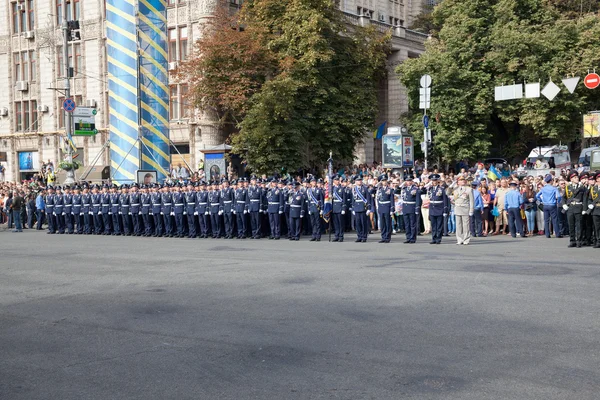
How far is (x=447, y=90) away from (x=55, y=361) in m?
34.4

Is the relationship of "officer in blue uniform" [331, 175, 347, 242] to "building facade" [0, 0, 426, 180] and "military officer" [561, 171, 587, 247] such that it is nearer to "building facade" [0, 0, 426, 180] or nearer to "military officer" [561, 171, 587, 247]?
"military officer" [561, 171, 587, 247]

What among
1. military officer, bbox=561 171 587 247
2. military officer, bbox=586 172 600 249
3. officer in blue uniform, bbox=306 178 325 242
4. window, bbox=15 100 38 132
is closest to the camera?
military officer, bbox=586 172 600 249

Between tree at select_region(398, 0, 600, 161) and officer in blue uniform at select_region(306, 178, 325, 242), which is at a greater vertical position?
tree at select_region(398, 0, 600, 161)

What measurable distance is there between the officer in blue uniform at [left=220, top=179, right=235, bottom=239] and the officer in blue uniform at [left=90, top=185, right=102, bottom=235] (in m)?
6.36

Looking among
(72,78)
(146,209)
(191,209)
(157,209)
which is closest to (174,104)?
(72,78)

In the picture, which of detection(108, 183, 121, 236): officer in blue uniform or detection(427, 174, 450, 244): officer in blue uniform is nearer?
detection(427, 174, 450, 244): officer in blue uniform

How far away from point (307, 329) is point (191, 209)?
643 inches

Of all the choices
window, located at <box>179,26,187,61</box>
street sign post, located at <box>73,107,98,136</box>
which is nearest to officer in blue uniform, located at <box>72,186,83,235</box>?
street sign post, located at <box>73,107,98,136</box>

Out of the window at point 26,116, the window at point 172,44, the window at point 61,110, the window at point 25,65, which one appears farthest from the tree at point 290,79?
the window at point 25,65

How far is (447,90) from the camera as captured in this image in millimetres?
39344

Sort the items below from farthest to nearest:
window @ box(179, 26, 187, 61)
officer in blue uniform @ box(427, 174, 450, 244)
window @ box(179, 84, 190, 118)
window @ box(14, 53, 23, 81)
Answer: window @ box(14, 53, 23, 81)
window @ box(179, 84, 190, 118)
window @ box(179, 26, 187, 61)
officer in blue uniform @ box(427, 174, 450, 244)

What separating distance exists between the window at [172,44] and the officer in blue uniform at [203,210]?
23.7 m

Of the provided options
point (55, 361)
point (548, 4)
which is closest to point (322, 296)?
point (55, 361)

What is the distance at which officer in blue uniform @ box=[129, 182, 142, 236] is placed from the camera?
26.0m
